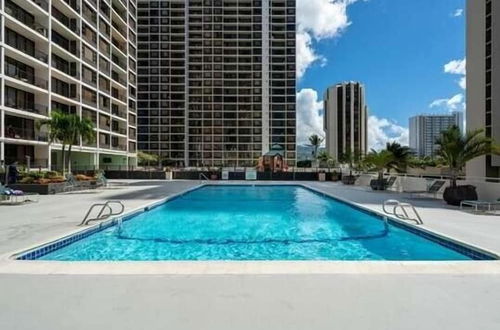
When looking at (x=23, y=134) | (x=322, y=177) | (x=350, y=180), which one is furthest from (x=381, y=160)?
(x=23, y=134)

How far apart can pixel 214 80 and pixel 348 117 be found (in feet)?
108

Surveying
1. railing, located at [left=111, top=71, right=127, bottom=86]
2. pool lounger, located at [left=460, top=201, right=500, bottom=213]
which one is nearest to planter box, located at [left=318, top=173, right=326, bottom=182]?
pool lounger, located at [left=460, top=201, right=500, bottom=213]

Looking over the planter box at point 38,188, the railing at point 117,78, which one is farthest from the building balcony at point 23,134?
the railing at point 117,78

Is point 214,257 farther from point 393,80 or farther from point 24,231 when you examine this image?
point 393,80

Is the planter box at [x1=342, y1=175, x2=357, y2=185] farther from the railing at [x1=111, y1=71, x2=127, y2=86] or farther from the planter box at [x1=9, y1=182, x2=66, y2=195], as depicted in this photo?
the railing at [x1=111, y1=71, x2=127, y2=86]

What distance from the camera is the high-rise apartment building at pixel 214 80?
84688 mm

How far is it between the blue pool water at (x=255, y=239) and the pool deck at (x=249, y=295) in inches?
74.8

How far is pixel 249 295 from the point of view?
4.13m

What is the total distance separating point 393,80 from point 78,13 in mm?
29987

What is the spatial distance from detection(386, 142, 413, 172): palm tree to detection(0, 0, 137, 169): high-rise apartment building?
2503cm

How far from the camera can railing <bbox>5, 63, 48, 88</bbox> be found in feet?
90.0

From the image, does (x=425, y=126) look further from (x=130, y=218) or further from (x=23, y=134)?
(x=130, y=218)

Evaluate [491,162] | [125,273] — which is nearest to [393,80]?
[491,162]

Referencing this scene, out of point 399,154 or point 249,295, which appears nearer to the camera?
point 249,295
